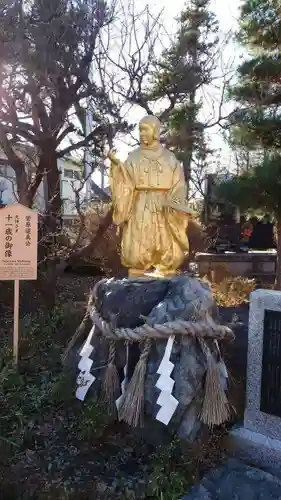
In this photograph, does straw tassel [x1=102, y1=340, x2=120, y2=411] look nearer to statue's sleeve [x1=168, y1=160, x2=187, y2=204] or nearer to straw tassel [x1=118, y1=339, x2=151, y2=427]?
straw tassel [x1=118, y1=339, x2=151, y2=427]

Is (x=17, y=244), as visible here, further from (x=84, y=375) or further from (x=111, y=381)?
(x=111, y=381)

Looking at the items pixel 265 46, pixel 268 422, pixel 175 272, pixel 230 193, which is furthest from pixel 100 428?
pixel 265 46

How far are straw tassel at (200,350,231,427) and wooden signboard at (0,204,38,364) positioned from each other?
6.71 ft

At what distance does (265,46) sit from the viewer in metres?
7.26

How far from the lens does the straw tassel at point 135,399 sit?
306 centimetres

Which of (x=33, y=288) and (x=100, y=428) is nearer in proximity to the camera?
(x=100, y=428)

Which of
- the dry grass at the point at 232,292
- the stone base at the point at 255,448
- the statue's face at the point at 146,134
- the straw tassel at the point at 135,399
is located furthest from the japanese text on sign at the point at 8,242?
the dry grass at the point at 232,292

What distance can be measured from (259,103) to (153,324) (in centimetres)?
520

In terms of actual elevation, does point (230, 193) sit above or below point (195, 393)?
above

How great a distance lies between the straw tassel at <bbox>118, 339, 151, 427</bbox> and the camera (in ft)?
10.0

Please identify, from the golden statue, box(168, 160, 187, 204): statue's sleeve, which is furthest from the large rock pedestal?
box(168, 160, 187, 204): statue's sleeve

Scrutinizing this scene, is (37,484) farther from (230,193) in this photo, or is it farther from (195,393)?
(230,193)

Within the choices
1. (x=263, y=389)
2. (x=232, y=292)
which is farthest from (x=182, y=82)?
(x=263, y=389)

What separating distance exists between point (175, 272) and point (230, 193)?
10.3ft
